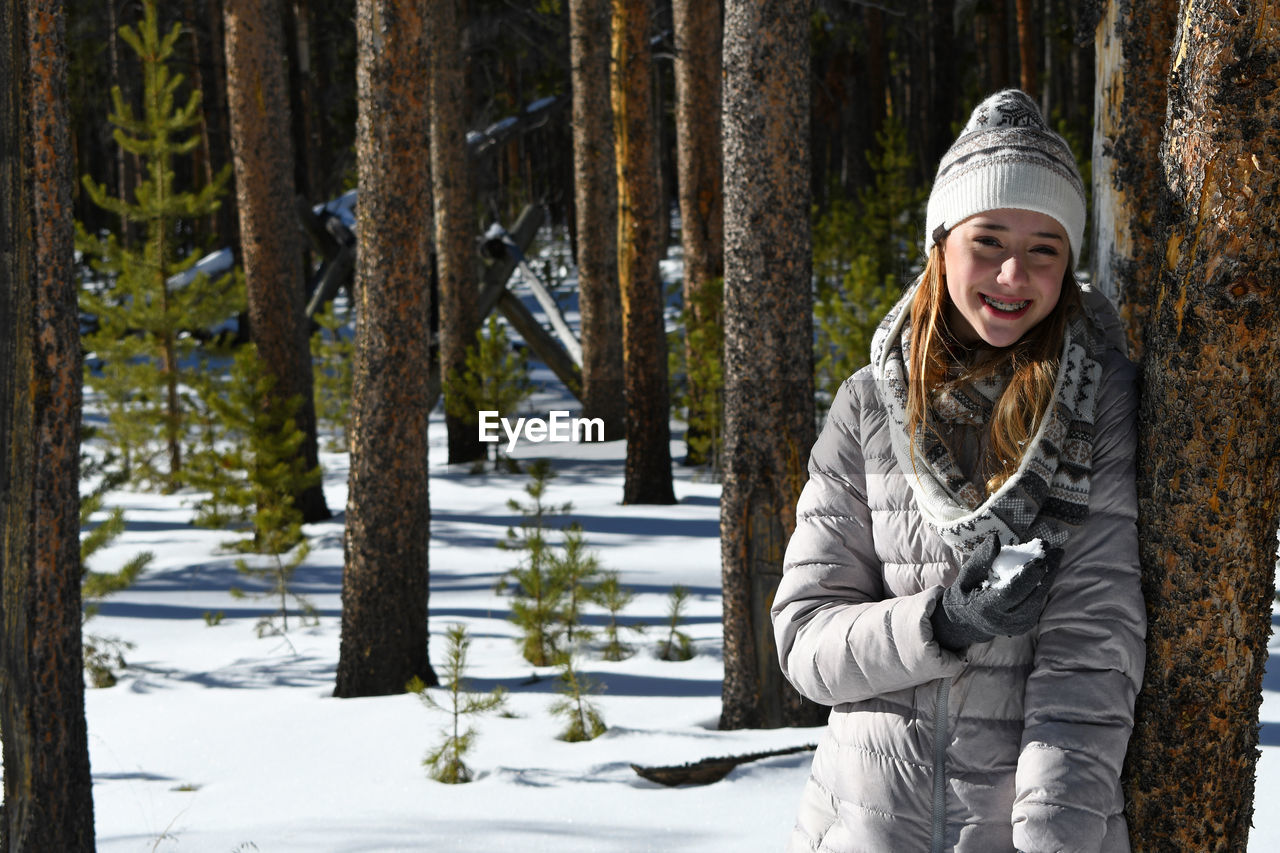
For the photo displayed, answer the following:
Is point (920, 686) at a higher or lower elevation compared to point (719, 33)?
lower

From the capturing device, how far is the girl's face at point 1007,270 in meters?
1.75

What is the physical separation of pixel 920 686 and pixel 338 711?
4.22 m

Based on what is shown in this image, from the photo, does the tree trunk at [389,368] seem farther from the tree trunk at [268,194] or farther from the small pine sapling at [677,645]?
the tree trunk at [268,194]

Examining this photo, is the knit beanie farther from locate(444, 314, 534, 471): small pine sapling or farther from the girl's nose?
locate(444, 314, 534, 471): small pine sapling

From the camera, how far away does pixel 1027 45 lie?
16.8 m

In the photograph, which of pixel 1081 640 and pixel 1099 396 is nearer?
pixel 1081 640

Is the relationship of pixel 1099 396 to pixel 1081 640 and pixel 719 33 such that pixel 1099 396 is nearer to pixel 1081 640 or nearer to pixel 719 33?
pixel 1081 640

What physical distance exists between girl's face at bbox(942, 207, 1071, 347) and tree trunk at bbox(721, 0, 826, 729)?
2.59 m

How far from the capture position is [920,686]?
1724mm

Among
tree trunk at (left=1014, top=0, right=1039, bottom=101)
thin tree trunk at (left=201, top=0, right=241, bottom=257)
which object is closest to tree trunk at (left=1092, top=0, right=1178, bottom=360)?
tree trunk at (left=1014, top=0, right=1039, bottom=101)

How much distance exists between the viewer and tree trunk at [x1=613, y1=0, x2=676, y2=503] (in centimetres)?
909

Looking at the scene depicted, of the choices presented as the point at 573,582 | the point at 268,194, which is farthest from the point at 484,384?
the point at 573,582

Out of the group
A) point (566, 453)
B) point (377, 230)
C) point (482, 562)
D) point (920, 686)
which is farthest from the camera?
point (566, 453)

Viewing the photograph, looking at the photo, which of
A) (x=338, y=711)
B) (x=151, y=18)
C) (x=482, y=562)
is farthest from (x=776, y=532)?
(x=151, y=18)
